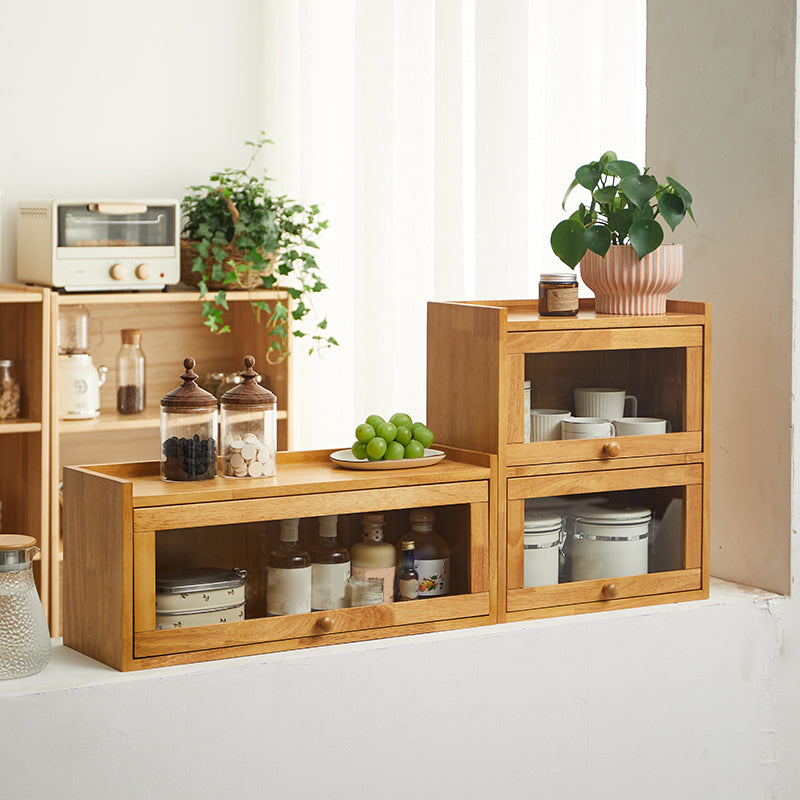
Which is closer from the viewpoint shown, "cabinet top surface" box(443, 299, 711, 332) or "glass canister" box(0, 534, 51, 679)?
"glass canister" box(0, 534, 51, 679)

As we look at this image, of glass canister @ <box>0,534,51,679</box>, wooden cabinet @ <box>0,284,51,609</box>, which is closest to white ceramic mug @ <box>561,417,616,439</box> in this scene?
glass canister @ <box>0,534,51,679</box>

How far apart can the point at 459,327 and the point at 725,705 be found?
2.39 feet

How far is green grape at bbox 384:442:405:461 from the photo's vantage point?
1.70 metres

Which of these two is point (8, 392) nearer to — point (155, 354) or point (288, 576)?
point (155, 354)

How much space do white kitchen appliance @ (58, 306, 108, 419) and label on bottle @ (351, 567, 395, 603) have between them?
201cm

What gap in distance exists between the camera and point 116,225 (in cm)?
343

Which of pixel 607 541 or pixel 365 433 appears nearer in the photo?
pixel 365 433

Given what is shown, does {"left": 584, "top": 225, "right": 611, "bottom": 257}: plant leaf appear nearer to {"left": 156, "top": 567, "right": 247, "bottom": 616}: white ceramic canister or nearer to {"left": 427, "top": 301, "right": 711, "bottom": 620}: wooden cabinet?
{"left": 427, "top": 301, "right": 711, "bottom": 620}: wooden cabinet

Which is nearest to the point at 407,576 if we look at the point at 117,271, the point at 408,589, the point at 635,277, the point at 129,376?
the point at 408,589

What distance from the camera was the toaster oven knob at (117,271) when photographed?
3.41 m

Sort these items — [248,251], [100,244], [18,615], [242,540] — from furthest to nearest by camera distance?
[248,251], [100,244], [242,540], [18,615]

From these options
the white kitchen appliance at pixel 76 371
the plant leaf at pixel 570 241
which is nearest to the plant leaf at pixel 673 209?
the plant leaf at pixel 570 241

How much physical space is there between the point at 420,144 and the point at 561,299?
1.62 meters

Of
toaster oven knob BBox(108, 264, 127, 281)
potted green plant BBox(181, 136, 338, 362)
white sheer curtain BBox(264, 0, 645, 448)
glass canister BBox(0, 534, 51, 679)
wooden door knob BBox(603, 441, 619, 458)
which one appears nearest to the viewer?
glass canister BBox(0, 534, 51, 679)
